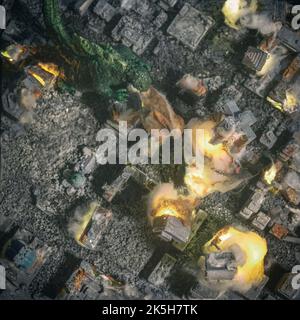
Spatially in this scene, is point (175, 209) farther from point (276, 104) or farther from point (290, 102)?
point (290, 102)

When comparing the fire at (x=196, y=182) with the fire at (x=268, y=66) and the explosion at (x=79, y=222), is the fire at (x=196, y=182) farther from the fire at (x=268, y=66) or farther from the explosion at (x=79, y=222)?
the fire at (x=268, y=66)

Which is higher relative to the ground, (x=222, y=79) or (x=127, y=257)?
(x=222, y=79)

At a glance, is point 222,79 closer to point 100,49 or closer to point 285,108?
point 285,108

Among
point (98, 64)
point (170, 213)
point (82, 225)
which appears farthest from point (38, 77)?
point (170, 213)

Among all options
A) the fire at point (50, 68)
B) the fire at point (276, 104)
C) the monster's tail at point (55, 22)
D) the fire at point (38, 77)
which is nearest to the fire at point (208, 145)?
the fire at point (276, 104)

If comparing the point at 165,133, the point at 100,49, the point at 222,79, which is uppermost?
the point at 222,79

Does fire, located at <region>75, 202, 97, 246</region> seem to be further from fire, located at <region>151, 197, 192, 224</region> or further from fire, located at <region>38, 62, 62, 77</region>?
fire, located at <region>38, 62, 62, 77</region>

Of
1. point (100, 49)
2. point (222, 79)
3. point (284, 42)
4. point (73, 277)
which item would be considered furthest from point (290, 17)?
point (73, 277)
